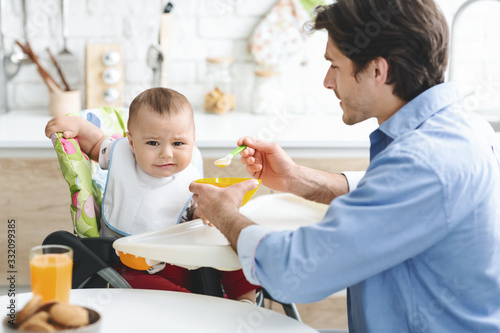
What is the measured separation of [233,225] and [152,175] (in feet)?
1.76

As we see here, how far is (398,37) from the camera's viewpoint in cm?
134

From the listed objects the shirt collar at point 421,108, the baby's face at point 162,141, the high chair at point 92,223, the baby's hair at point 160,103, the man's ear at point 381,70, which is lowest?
the high chair at point 92,223

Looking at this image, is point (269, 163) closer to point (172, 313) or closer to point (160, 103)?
point (160, 103)

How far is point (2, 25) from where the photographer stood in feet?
10.1

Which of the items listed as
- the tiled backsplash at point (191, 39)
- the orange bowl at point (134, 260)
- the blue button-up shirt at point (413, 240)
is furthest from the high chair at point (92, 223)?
the tiled backsplash at point (191, 39)

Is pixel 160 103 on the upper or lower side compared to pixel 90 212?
upper

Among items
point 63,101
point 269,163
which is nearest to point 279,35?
point 63,101

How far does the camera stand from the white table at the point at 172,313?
45.6 inches

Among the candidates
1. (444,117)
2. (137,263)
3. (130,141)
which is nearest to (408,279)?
(444,117)

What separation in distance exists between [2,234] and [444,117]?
1.97 metres

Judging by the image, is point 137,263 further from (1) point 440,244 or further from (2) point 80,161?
(1) point 440,244

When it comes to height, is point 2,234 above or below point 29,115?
below

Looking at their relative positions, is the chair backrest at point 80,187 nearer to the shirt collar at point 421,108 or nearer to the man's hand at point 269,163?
the man's hand at point 269,163

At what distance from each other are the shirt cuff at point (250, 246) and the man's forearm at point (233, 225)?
30mm
